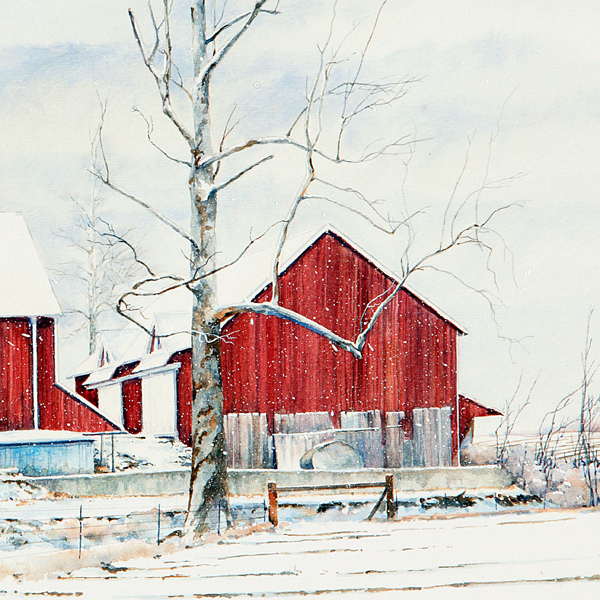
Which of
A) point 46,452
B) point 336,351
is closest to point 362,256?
point 336,351

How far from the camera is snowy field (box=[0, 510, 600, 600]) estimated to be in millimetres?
8297

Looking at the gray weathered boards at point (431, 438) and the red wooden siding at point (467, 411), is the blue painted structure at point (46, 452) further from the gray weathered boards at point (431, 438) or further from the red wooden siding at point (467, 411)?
the red wooden siding at point (467, 411)

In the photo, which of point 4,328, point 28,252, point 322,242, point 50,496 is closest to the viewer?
point 50,496

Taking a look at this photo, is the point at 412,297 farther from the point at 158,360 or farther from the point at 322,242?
the point at 158,360

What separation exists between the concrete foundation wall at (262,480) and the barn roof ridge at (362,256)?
14.6ft

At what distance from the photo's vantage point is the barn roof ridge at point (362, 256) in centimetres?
2170

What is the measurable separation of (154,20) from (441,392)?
13665mm

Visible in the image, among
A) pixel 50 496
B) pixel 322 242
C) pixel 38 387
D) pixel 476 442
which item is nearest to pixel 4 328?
pixel 38 387

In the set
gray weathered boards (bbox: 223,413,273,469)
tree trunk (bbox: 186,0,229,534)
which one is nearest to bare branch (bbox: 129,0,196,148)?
tree trunk (bbox: 186,0,229,534)

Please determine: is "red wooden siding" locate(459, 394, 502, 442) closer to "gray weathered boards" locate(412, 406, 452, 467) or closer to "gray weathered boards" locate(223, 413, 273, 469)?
"gray weathered boards" locate(412, 406, 452, 467)

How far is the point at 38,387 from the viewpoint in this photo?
19.2 metres

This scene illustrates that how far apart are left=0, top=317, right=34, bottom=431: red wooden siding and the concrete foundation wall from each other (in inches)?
65.4

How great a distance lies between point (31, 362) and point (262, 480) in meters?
6.31

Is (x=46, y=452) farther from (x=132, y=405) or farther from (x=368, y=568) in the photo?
(x=368, y=568)
